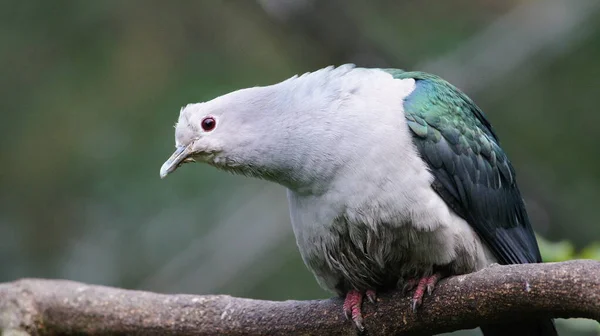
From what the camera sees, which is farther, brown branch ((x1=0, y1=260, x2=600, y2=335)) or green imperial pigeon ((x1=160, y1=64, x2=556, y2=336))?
green imperial pigeon ((x1=160, y1=64, x2=556, y2=336))

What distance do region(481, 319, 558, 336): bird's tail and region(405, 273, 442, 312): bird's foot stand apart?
55 centimetres

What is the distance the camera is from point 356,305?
15.0 ft

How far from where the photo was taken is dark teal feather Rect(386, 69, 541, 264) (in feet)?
14.9

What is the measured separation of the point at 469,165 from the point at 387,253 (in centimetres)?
69

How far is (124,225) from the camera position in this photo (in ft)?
31.4

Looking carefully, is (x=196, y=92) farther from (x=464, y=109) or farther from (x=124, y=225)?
(x=464, y=109)

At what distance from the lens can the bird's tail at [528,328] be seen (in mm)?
4617

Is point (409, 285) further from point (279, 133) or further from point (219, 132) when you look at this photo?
point (219, 132)

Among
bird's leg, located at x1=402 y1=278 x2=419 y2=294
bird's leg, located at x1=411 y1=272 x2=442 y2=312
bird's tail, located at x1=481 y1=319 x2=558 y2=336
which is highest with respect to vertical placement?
bird's leg, located at x1=402 y1=278 x2=419 y2=294

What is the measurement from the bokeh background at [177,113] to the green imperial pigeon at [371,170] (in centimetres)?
417

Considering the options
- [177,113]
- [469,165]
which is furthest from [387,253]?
[177,113]

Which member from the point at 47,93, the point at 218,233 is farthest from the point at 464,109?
the point at 47,93

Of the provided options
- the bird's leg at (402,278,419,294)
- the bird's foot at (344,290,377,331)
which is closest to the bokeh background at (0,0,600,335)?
the bird's foot at (344,290,377,331)

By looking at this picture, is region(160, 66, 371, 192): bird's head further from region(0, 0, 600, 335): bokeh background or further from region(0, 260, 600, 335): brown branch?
region(0, 0, 600, 335): bokeh background
